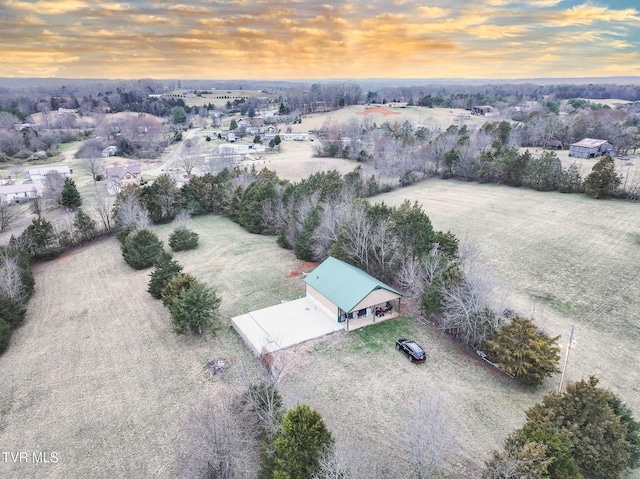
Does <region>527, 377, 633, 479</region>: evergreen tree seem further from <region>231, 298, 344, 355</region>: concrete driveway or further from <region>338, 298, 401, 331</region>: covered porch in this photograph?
<region>231, 298, 344, 355</region>: concrete driveway

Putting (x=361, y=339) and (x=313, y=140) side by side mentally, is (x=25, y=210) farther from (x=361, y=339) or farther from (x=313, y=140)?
(x=313, y=140)

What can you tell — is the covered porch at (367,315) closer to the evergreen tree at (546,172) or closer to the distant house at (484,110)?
the evergreen tree at (546,172)

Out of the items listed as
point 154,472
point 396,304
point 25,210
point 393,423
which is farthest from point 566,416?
point 25,210

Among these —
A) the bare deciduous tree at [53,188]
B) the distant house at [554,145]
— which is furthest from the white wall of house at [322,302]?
the distant house at [554,145]

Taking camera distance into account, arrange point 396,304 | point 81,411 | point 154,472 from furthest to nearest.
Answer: point 396,304 → point 81,411 → point 154,472

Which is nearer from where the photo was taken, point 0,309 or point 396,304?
point 0,309

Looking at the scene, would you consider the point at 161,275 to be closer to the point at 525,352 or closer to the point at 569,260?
the point at 525,352
